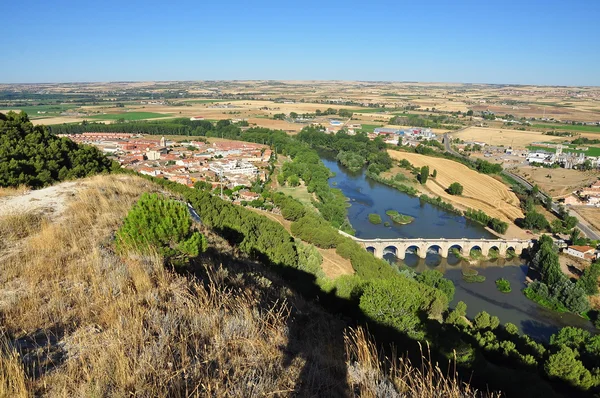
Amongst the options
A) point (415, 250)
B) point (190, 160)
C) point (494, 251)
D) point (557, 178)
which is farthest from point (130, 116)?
point (557, 178)

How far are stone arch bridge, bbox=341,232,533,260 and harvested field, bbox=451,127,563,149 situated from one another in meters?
40.9

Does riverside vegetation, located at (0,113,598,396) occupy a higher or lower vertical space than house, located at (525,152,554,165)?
higher

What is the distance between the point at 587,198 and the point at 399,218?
746 inches

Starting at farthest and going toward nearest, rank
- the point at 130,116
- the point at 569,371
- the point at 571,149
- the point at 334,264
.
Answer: the point at 130,116 → the point at 571,149 → the point at 334,264 → the point at 569,371

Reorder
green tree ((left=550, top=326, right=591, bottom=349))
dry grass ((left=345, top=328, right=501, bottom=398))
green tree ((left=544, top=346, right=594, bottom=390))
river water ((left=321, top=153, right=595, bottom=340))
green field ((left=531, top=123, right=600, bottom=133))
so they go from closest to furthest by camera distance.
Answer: dry grass ((left=345, top=328, right=501, bottom=398))
green tree ((left=544, top=346, right=594, bottom=390))
green tree ((left=550, top=326, right=591, bottom=349))
river water ((left=321, top=153, right=595, bottom=340))
green field ((left=531, top=123, right=600, bottom=133))

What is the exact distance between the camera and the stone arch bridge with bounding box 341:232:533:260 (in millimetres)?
23141

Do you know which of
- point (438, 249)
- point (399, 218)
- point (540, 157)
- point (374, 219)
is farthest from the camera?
point (540, 157)

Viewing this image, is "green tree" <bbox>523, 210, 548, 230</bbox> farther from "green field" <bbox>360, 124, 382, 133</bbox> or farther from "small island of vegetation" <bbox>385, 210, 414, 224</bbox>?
"green field" <bbox>360, 124, 382, 133</bbox>

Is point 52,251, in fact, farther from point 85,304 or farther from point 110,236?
point 85,304

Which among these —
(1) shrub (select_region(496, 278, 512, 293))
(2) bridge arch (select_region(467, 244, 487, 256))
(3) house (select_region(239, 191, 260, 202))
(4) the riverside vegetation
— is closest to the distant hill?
(4) the riverside vegetation

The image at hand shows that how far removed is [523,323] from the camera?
1697 cm

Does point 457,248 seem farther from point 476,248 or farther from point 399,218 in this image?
point 399,218

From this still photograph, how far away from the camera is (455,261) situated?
23578mm

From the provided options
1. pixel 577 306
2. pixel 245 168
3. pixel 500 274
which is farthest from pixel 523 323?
pixel 245 168
